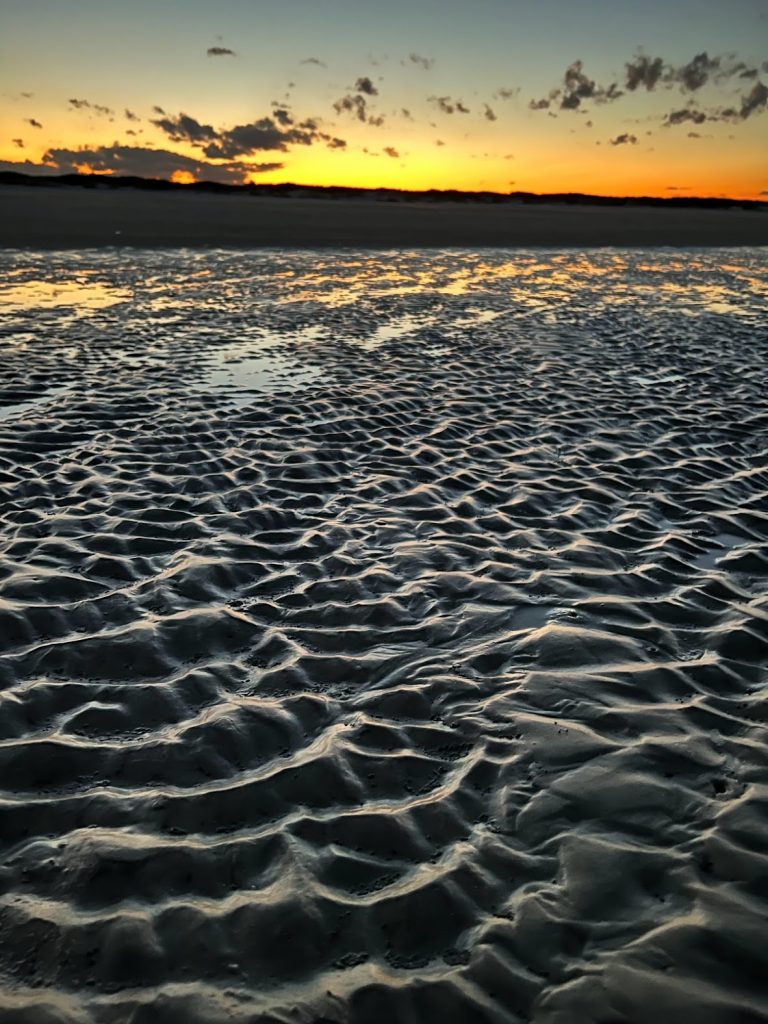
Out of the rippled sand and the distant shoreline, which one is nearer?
the rippled sand

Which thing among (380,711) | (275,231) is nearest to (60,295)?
(380,711)

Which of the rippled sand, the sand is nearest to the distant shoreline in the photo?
the sand

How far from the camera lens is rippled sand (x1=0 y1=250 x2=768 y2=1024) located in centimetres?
434

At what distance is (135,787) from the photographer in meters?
5.62

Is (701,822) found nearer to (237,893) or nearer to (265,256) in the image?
(237,893)

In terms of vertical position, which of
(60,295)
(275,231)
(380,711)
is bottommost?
(380,711)

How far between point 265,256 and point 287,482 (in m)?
37.9

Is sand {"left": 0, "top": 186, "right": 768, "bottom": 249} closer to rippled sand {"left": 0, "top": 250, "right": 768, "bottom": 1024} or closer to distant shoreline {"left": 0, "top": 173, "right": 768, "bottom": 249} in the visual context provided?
distant shoreline {"left": 0, "top": 173, "right": 768, "bottom": 249}

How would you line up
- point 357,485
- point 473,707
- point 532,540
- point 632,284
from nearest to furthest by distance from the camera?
point 473,707
point 532,540
point 357,485
point 632,284

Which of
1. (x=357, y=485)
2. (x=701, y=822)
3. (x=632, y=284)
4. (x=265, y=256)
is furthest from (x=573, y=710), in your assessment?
(x=265, y=256)

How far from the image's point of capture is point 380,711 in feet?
21.4

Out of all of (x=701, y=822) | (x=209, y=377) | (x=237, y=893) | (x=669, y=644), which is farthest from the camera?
(x=209, y=377)

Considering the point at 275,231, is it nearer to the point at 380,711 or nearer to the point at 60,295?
the point at 60,295

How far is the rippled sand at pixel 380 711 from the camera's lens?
434 centimetres
